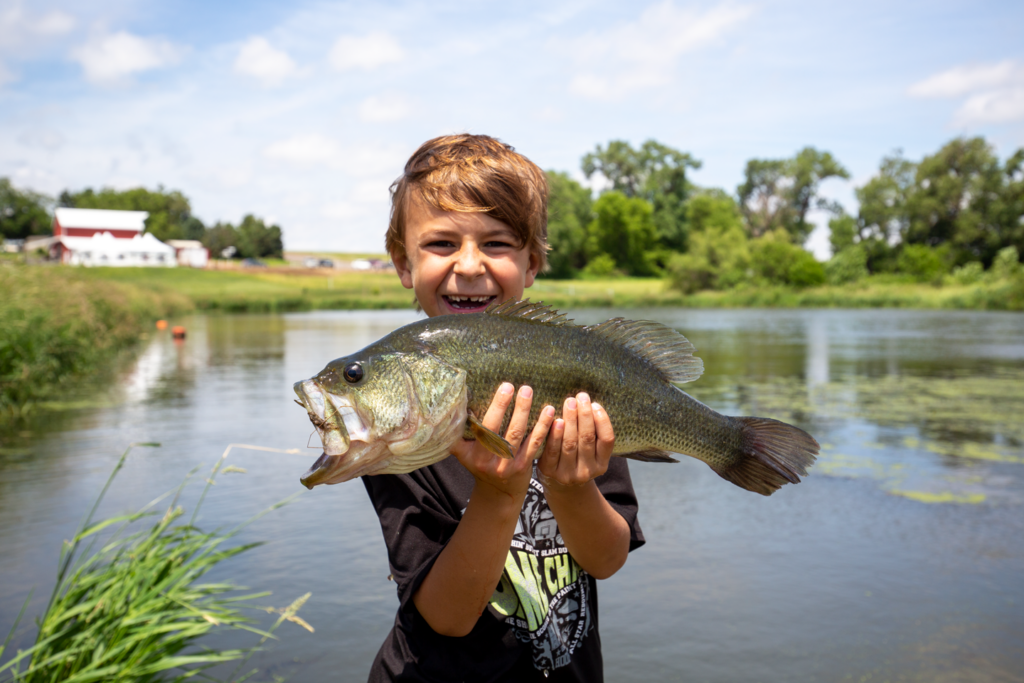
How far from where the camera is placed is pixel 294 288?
223ft

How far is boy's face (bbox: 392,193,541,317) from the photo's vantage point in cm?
244

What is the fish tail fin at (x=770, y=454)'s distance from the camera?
2180 millimetres

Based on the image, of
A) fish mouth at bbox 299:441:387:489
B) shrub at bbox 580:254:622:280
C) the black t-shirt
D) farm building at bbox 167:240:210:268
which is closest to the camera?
fish mouth at bbox 299:441:387:489

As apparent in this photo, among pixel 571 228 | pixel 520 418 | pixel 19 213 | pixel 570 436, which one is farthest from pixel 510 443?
pixel 19 213

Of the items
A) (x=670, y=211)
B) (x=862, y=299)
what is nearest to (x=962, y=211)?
(x=862, y=299)

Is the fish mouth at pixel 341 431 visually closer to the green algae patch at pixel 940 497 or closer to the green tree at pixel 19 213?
the green algae patch at pixel 940 497

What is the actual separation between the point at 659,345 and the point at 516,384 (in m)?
0.49

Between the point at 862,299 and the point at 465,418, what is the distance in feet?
205

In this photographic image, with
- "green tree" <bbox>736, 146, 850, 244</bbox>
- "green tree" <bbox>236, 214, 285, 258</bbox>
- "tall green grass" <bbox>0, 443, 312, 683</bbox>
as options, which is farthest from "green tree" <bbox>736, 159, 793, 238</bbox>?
"tall green grass" <bbox>0, 443, 312, 683</bbox>

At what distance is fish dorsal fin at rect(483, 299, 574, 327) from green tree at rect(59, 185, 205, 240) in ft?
380

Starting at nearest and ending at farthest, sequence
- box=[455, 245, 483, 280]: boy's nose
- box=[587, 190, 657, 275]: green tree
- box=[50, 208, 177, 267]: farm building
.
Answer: box=[455, 245, 483, 280]: boy's nose < box=[50, 208, 177, 267]: farm building < box=[587, 190, 657, 275]: green tree

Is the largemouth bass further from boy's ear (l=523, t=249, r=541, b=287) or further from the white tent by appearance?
the white tent

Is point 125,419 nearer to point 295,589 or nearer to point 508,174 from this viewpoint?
point 295,589

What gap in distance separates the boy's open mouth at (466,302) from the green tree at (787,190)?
98.0m
